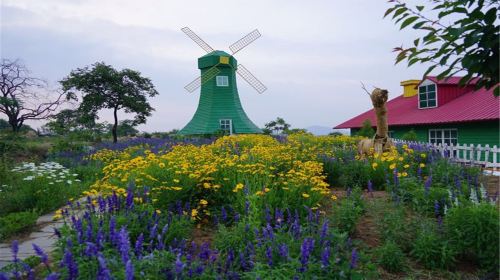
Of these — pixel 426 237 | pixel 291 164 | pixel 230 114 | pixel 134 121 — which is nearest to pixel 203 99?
pixel 230 114

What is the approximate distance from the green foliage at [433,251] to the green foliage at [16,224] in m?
5.04

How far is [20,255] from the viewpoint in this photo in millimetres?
3924

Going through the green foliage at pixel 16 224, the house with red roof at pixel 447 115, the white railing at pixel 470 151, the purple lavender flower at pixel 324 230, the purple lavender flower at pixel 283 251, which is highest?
the house with red roof at pixel 447 115

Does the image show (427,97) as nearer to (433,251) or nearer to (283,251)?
(433,251)

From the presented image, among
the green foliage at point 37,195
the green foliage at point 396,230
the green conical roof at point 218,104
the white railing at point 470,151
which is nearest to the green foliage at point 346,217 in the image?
the green foliage at point 396,230

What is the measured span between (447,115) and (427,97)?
120 inches

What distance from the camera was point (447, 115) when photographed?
54.6 ft

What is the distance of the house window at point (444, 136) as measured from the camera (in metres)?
16.8

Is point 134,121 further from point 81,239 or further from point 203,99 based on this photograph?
point 81,239

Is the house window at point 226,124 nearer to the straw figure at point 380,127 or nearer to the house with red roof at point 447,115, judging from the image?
the house with red roof at point 447,115

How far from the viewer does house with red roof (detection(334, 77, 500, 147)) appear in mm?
14695

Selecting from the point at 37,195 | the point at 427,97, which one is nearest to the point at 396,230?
the point at 37,195

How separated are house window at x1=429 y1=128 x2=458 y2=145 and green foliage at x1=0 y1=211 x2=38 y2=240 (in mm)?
17036

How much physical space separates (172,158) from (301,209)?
97.5 inches
